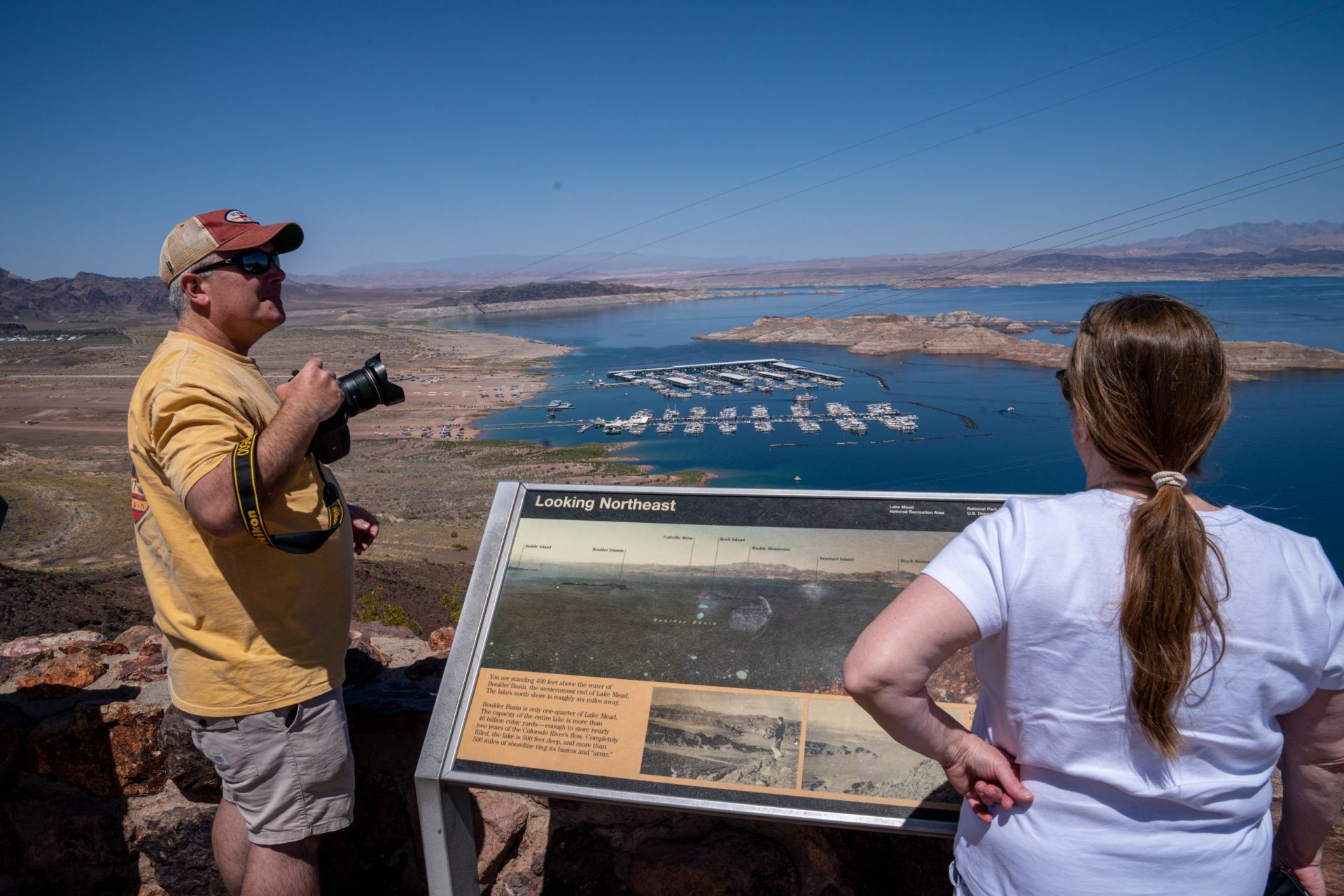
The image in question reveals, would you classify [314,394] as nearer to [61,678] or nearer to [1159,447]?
Result: [1159,447]

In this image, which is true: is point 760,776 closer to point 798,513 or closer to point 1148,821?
point 798,513

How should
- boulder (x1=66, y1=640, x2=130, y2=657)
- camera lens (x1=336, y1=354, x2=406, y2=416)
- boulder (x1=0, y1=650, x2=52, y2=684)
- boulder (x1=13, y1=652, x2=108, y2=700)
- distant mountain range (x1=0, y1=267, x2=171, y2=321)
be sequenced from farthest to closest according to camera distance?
distant mountain range (x1=0, y1=267, x2=171, y2=321) < boulder (x1=66, y1=640, x2=130, y2=657) < boulder (x1=0, y1=650, x2=52, y2=684) < boulder (x1=13, y1=652, x2=108, y2=700) < camera lens (x1=336, y1=354, x2=406, y2=416)

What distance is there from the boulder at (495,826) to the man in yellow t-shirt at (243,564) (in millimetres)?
500

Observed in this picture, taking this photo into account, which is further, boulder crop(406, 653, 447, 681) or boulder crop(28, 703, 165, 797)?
boulder crop(406, 653, 447, 681)

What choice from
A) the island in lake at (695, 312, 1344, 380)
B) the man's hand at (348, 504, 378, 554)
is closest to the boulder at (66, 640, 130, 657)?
the man's hand at (348, 504, 378, 554)

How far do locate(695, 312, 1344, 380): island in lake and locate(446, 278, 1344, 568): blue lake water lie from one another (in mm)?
1040

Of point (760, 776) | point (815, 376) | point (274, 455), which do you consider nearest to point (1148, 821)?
point (760, 776)

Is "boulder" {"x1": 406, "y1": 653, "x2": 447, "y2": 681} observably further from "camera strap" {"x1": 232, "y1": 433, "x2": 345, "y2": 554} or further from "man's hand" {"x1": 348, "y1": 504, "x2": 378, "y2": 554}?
"camera strap" {"x1": 232, "y1": 433, "x2": 345, "y2": 554}

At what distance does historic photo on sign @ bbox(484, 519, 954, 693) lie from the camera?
1780 millimetres

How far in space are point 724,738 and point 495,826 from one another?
0.90m

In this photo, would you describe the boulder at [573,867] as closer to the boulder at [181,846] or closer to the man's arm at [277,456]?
the boulder at [181,846]

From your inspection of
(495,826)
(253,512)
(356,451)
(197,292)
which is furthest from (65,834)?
(356,451)

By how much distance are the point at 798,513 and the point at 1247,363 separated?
44.2 metres

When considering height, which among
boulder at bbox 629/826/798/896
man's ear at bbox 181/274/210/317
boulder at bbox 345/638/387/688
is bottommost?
boulder at bbox 629/826/798/896
